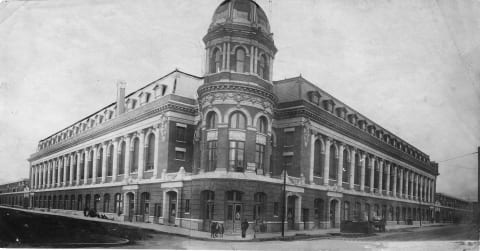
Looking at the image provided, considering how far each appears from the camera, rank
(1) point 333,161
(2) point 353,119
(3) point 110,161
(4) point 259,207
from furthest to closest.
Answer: (1) point 333,161 → (3) point 110,161 → (2) point 353,119 → (4) point 259,207

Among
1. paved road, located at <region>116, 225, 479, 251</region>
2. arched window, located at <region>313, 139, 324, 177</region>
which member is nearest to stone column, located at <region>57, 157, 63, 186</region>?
paved road, located at <region>116, 225, 479, 251</region>

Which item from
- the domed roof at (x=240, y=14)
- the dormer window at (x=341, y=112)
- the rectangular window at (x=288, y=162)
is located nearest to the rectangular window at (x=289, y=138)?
the rectangular window at (x=288, y=162)

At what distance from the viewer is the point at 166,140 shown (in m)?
10.4

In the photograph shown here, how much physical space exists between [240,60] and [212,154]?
7.30 feet

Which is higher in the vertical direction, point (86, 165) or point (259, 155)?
point (259, 155)

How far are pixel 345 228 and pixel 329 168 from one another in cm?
162

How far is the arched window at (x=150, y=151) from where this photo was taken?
34.9 feet

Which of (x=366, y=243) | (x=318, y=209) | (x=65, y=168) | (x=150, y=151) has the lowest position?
(x=366, y=243)

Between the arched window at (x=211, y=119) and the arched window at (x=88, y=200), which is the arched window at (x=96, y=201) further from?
the arched window at (x=211, y=119)

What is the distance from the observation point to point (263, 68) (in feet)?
35.4

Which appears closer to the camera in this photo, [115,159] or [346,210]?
[115,159]

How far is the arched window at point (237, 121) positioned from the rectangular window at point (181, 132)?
108 centimetres

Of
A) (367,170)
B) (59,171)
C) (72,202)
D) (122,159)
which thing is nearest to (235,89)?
(122,159)

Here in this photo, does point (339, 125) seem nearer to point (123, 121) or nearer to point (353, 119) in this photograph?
point (353, 119)
